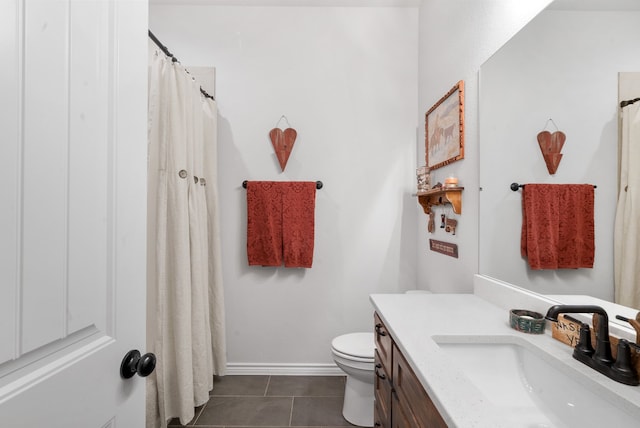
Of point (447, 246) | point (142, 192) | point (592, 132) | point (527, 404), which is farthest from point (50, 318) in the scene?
point (447, 246)

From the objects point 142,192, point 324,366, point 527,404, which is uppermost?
point 142,192

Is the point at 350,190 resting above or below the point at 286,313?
above

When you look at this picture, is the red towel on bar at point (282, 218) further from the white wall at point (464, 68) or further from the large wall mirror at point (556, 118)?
the large wall mirror at point (556, 118)

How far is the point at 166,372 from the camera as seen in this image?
5.38 feet

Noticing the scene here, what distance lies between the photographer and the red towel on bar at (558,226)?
950 millimetres

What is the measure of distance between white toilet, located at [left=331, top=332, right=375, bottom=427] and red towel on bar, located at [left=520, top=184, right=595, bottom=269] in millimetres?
973

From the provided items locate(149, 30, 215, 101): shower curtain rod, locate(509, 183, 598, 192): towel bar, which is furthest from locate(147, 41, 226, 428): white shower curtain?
locate(509, 183, 598, 192): towel bar

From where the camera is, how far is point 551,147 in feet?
3.44

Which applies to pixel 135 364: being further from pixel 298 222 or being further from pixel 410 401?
pixel 298 222

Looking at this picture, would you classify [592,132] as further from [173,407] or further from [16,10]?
[173,407]

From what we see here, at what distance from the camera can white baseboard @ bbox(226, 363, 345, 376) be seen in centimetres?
225

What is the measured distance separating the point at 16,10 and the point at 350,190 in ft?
6.50

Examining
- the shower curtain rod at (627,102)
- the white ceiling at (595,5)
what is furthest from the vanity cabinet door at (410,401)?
the white ceiling at (595,5)

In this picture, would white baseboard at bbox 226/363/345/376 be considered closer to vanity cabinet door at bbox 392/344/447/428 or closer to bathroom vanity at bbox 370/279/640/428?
bathroom vanity at bbox 370/279/640/428
